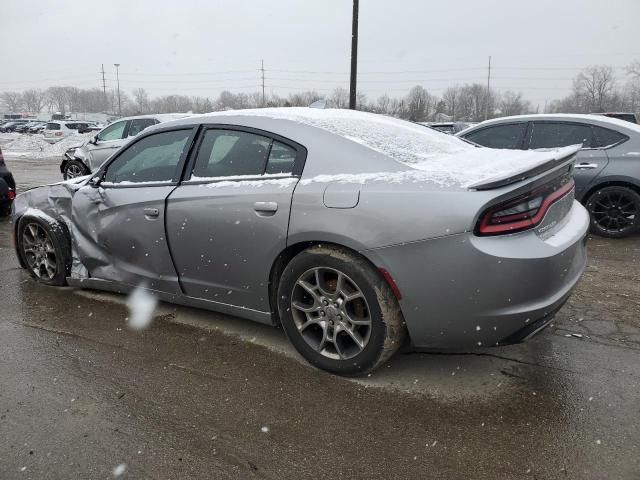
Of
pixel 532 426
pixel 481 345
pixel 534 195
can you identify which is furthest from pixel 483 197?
pixel 532 426

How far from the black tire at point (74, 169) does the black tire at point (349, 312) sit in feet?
35.6

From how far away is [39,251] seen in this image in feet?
14.8

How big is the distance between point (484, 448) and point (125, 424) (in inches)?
68.7

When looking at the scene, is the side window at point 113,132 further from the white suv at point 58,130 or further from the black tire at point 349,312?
the white suv at point 58,130

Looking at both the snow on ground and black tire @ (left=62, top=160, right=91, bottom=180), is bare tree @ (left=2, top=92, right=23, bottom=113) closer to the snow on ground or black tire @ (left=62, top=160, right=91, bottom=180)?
the snow on ground

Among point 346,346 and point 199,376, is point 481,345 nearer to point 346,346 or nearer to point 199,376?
Answer: point 346,346

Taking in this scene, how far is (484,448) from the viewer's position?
91.6 inches

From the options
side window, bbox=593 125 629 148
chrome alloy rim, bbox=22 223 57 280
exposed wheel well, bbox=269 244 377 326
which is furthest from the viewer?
side window, bbox=593 125 629 148

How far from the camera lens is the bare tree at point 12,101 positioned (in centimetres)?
15638

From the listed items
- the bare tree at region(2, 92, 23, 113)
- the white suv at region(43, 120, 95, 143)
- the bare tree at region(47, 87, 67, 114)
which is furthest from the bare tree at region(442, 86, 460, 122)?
the bare tree at region(2, 92, 23, 113)

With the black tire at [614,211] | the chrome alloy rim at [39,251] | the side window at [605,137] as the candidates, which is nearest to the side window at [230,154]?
the chrome alloy rim at [39,251]

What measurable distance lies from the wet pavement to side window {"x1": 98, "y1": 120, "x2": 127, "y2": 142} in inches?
359

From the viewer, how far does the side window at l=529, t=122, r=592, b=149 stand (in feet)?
20.7

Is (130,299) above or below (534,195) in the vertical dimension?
below
